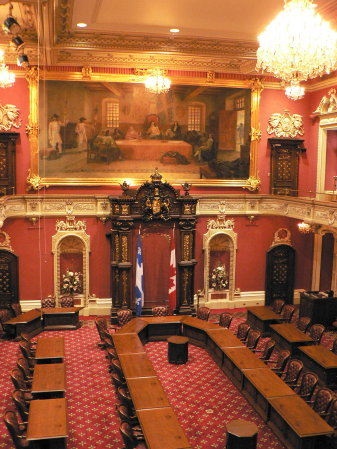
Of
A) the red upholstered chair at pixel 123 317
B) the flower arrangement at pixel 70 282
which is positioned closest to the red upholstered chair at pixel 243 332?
the red upholstered chair at pixel 123 317

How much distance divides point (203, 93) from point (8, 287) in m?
8.89

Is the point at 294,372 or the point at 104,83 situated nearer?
the point at 294,372

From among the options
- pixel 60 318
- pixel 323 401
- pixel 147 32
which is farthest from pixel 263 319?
pixel 147 32

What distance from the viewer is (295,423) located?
346 inches

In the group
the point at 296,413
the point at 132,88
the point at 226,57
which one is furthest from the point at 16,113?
the point at 296,413

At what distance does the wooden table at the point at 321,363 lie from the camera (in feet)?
38.0

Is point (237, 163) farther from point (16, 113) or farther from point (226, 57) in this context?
point (16, 113)

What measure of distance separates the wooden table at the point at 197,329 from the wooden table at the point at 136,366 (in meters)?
2.71

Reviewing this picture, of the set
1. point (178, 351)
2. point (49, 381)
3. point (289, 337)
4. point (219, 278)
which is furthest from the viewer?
point (219, 278)

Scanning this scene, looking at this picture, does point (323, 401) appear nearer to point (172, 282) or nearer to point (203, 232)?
point (172, 282)

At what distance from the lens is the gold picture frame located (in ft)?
53.3

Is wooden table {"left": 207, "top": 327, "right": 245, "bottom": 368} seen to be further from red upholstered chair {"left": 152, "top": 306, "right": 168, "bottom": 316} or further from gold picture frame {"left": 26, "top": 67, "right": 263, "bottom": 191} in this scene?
gold picture frame {"left": 26, "top": 67, "right": 263, "bottom": 191}

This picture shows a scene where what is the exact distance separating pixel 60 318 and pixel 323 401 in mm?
8490

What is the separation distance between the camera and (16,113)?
16.2 m
